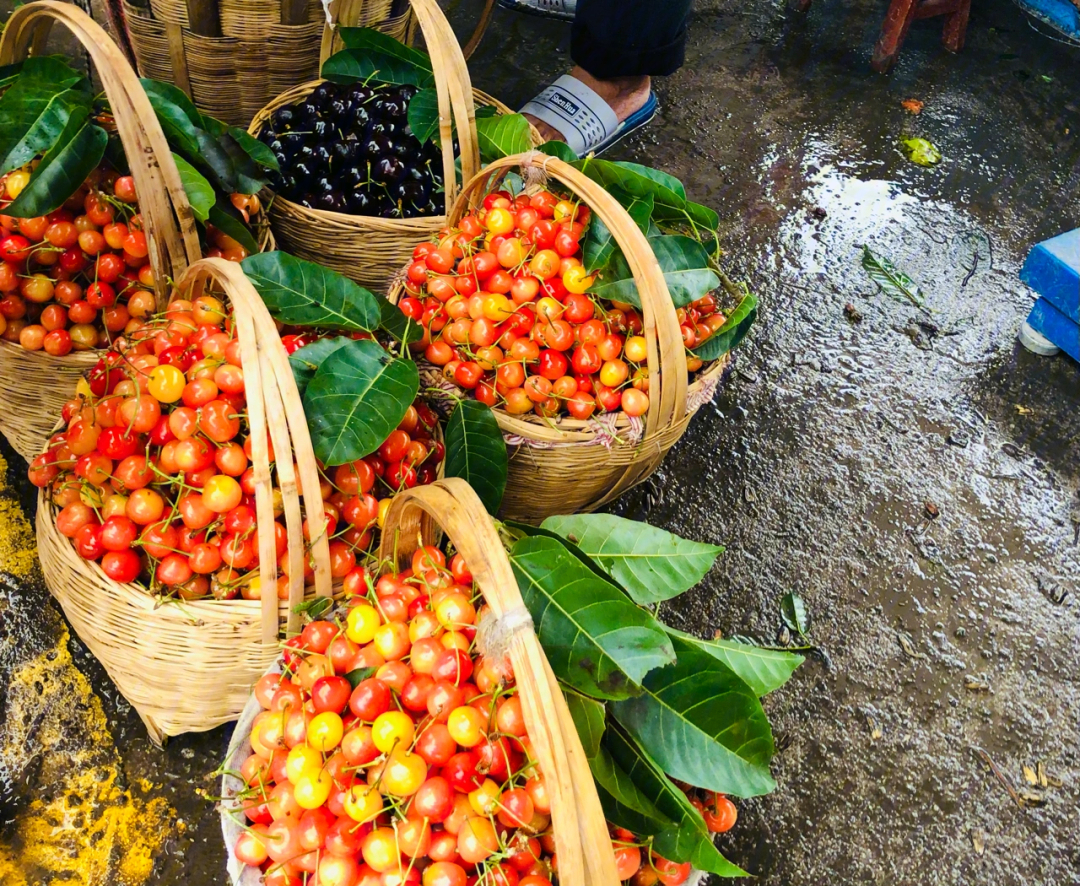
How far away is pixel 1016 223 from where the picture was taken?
2.88 metres

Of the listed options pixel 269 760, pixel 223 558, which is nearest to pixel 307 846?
pixel 269 760

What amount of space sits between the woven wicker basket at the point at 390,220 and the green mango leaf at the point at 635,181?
0.27m

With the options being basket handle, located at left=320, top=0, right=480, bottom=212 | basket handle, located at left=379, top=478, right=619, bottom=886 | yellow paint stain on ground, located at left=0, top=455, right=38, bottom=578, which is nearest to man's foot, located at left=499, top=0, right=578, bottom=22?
basket handle, located at left=320, top=0, right=480, bottom=212

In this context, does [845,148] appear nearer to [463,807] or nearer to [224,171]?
[224,171]

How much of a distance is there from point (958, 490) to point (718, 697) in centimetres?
135

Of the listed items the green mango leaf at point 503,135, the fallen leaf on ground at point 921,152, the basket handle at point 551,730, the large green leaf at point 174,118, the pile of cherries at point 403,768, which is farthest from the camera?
the fallen leaf on ground at point 921,152

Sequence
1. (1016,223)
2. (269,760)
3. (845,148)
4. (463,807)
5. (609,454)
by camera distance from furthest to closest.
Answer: (845,148), (1016,223), (609,454), (269,760), (463,807)

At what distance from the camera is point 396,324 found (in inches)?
60.4

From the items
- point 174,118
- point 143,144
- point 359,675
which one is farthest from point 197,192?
point 359,675

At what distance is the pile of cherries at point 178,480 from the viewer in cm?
123

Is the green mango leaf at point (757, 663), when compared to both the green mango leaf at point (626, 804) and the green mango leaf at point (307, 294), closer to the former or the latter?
the green mango leaf at point (626, 804)

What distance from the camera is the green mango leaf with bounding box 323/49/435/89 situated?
2.12 meters

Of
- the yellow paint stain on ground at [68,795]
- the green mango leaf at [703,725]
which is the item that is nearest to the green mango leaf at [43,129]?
the yellow paint stain on ground at [68,795]

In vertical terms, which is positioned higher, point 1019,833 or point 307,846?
point 307,846
